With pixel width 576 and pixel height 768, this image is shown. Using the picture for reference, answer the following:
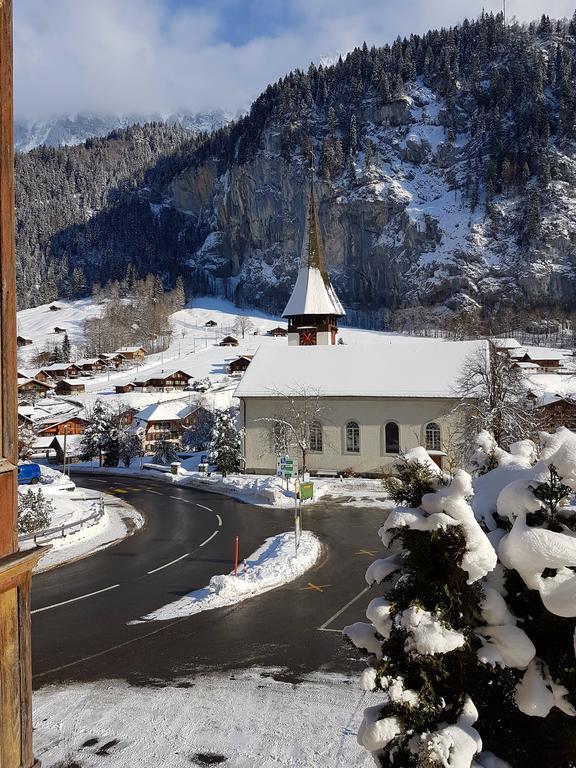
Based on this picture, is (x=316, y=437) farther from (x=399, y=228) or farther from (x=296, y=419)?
(x=399, y=228)

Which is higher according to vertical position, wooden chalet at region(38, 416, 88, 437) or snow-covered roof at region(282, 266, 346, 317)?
snow-covered roof at region(282, 266, 346, 317)

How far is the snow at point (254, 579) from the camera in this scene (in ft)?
41.9

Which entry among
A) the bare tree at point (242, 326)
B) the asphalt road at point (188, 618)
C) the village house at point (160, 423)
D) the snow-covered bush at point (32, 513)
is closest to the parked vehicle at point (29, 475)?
the snow-covered bush at point (32, 513)

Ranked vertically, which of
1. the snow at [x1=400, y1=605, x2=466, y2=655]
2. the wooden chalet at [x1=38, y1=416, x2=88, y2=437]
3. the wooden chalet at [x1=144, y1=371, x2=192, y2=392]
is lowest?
the wooden chalet at [x1=38, y1=416, x2=88, y2=437]

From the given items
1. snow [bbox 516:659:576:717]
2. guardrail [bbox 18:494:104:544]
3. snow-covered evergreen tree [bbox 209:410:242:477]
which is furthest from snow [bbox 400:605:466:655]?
snow-covered evergreen tree [bbox 209:410:242:477]

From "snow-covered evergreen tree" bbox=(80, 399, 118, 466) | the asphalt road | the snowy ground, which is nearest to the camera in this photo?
the snowy ground

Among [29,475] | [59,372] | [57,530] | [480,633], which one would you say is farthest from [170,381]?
[480,633]

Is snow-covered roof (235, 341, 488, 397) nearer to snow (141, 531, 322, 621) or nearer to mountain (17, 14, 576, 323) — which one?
snow (141, 531, 322, 621)

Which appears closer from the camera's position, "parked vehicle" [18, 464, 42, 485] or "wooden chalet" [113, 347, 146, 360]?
"parked vehicle" [18, 464, 42, 485]

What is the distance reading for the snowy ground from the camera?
22.8 ft

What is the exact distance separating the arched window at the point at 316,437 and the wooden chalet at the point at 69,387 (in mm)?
58379

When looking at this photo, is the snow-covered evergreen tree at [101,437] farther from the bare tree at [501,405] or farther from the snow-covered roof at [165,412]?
the bare tree at [501,405]

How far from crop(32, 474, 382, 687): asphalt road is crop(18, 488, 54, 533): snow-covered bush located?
11.2 ft

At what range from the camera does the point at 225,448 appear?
3475 centimetres
